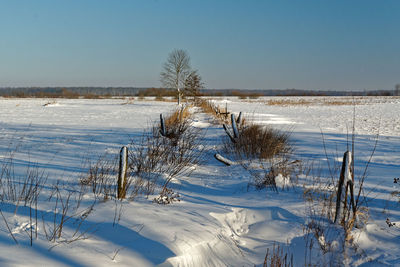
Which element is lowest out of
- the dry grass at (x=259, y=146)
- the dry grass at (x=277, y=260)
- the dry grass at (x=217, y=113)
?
the dry grass at (x=277, y=260)

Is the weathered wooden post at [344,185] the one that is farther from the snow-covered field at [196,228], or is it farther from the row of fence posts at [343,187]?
the snow-covered field at [196,228]

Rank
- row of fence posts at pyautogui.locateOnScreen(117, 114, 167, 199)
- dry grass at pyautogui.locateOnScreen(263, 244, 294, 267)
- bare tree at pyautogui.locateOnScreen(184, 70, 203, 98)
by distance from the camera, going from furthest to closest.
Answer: bare tree at pyautogui.locateOnScreen(184, 70, 203, 98) < row of fence posts at pyautogui.locateOnScreen(117, 114, 167, 199) < dry grass at pyautogui.locateOnScreen(263, 244, 294, 267)

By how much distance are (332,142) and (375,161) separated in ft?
8.75

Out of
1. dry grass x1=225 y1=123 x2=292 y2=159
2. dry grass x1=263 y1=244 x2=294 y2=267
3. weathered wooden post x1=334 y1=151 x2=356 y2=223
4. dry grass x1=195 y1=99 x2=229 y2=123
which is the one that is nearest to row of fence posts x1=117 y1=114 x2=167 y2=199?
dry grass x1=263 y1=244 x2=294 y2=267

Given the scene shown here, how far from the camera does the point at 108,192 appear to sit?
12.7 ft

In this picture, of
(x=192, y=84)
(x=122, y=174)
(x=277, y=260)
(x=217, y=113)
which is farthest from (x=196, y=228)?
(x=192, y=84)

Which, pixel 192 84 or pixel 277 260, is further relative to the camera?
pixel 192 84

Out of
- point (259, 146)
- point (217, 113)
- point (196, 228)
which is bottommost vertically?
point (196, 228)

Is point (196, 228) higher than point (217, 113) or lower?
lower

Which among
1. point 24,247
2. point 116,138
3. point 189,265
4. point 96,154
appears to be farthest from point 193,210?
point 116,138

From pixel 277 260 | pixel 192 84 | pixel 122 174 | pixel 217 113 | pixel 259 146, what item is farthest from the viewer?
pixel 192 84

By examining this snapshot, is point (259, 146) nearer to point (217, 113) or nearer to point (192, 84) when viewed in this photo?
point (217, 113)

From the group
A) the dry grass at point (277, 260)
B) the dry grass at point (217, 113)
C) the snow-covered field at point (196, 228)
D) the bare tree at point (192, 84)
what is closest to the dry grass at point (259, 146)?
the snow-covered field at point (196, 228)

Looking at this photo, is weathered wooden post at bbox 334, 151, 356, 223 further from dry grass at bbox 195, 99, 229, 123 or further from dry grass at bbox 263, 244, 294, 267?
dry grass at bbox 195, 99, 229, 123
